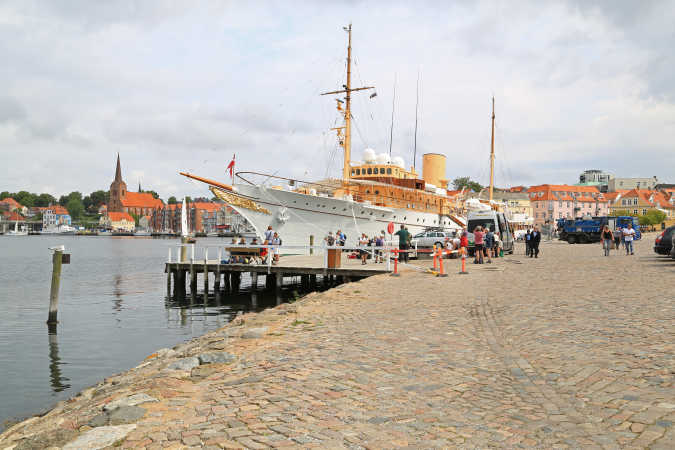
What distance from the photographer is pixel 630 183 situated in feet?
537

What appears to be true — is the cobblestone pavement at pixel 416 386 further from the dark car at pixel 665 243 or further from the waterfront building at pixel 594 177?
the waterfront building at pixel 594 177

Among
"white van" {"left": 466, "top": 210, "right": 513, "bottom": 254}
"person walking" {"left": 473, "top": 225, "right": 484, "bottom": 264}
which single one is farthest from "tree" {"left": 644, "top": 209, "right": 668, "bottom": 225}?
"person walking" {"left": 473, "top": 225, "right": 484, "bottom": 264}

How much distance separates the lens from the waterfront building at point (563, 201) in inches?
5167

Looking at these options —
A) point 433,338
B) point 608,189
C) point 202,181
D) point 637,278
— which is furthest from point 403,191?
point 608,189

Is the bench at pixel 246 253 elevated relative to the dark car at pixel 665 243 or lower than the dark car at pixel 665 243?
lower

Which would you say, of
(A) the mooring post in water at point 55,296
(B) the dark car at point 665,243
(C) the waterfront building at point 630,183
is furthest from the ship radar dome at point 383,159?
(C) the waterfront building at point 630,183

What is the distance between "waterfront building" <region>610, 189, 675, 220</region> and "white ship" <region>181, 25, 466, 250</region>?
103m

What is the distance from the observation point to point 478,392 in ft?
18.0

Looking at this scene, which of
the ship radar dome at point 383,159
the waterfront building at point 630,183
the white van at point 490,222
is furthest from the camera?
the waterfront building at point 630,183

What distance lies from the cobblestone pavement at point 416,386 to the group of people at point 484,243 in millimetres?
13905

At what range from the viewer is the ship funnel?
5325 centimetres

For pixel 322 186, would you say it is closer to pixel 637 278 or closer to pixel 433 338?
pixel 637 278

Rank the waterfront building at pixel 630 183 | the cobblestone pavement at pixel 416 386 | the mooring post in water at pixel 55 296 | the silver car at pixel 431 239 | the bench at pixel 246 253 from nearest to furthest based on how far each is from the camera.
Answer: the cobblestone pavement at pixel 416 386 → the mooring post in water at pixel 55 296 → the bench at pixel 246 253 → the silver car at pixel 431 239 → the waterfront building at pixel 630 183

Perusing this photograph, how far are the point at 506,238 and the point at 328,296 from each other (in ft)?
70.8
